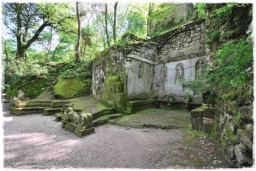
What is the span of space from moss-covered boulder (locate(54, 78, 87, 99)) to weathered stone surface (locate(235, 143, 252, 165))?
9.44 m

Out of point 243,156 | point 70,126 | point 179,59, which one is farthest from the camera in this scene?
point 179,59

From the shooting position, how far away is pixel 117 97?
6.71 m

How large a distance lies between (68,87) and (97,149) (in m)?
7.64

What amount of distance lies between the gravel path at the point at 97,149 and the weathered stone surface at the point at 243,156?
35.9 inches

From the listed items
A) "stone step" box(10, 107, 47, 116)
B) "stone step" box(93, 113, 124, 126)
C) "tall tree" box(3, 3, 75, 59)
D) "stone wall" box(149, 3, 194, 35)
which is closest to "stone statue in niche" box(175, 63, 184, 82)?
"stone step" box(93, 113, 124, 126)

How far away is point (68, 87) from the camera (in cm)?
1011

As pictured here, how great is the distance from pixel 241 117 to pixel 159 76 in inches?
266

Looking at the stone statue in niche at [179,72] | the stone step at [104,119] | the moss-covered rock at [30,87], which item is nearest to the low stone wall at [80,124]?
the stone step at [104,119]

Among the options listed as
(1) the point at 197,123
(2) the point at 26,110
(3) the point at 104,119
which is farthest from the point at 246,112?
(2) the point at 26,110

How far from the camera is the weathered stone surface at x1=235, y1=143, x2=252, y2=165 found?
5.35 ft

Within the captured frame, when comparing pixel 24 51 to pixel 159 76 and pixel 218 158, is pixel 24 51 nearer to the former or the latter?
pixel 159 76

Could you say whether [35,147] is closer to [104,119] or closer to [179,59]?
[104,119]

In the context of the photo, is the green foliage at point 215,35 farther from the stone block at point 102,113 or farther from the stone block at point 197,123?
the stone block at point 102,113

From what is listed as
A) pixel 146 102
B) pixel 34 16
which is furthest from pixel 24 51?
pixel 146 102
